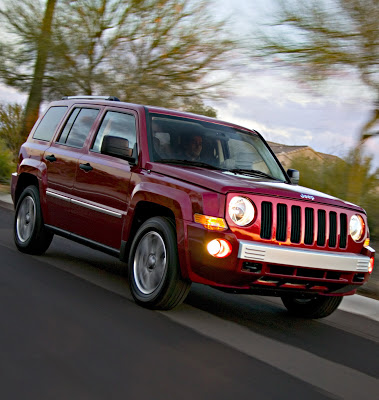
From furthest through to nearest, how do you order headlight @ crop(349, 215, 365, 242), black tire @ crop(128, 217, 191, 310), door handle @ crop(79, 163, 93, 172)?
door handle @ crop(79, 163, 93, 172) < headlight @ crop(349, 215, 365, 242) < black tire @ crop(128, 217, 191, 310)

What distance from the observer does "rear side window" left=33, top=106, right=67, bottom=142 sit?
8172 mm

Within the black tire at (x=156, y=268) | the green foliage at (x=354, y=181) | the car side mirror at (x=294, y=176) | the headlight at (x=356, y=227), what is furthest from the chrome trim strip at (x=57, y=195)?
the green foliage at (x=354, y=181)

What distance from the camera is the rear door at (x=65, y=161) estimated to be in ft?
24.2

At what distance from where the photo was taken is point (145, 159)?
6.39 m

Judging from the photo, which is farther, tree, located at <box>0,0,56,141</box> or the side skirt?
tree, located at <box>0,0,56,141</box>

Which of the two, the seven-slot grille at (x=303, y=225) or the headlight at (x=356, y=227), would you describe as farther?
the headlight at (x=356, y=227)

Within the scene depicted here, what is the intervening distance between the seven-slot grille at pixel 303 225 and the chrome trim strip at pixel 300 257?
0.11 meters

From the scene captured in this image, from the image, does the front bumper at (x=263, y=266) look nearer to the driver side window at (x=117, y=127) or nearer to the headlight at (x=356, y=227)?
the headlight at (x=356, y=227)

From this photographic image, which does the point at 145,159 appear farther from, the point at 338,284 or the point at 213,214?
the point at 338,284

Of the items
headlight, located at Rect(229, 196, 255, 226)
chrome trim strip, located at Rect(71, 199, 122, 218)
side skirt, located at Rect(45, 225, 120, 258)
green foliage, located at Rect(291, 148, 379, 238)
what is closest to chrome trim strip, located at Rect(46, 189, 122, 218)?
chrome trim strip, located at Rect(71, 199, 122, 218)

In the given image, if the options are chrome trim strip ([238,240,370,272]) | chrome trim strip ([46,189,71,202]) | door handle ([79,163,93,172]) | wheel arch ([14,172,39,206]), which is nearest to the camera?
chrome trim strip ([238,240,370,272])

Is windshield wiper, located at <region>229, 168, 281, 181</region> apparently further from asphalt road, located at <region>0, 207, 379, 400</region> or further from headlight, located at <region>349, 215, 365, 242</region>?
asphalt road, located at <region>0, 207, 379, 400</region>

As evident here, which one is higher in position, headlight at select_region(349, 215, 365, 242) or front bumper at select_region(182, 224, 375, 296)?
headlight at select_region(349, 215, 365, 242)

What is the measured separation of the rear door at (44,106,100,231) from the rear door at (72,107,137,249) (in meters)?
0.17
